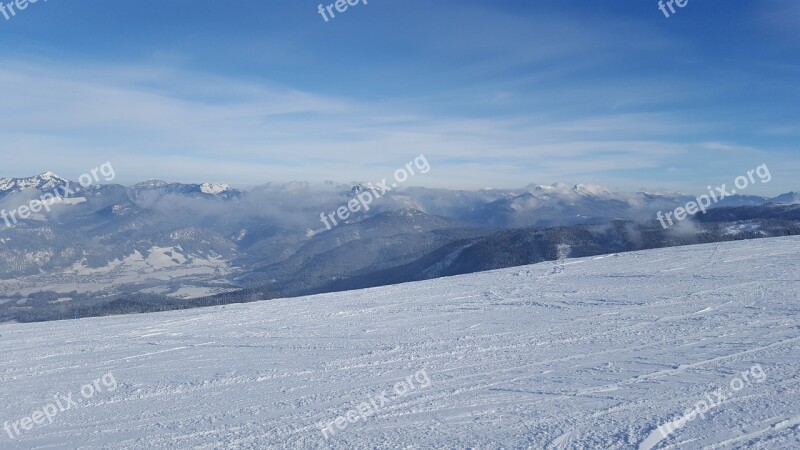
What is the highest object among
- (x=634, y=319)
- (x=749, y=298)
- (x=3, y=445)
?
(x=3, y=445)

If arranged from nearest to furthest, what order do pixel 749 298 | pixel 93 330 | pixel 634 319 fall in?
pixel 634 319 < pixel 749 298 < pixel 93 330

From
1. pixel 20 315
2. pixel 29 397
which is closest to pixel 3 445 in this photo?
pixel 29 397

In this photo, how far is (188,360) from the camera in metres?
14.7

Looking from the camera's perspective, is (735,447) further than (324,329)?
No

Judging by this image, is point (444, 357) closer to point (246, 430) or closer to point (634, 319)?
point (246, 430)

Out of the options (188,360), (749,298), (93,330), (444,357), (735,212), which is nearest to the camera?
(444,357)

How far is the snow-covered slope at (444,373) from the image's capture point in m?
8.41

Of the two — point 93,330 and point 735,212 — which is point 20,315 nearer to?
point 93,330

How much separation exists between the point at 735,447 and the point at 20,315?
138 m

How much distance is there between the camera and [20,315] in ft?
376

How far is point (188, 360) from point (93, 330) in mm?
8969

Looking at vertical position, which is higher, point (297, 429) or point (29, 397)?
point (29, 397)

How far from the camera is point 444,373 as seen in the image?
11.6m

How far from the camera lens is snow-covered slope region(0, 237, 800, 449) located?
8.41m
